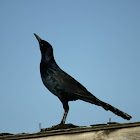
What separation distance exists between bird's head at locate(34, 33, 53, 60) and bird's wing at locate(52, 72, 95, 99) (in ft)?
2.23

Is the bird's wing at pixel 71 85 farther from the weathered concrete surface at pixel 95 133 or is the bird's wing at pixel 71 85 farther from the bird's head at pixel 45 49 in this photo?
the weathered concrete surface at pixel 95 133

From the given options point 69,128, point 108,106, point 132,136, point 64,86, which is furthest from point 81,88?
point 132,136

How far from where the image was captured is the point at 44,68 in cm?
759

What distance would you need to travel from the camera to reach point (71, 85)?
7.32m

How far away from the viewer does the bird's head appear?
784 centimetres

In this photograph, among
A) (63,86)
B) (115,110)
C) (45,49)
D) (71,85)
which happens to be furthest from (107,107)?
(45,49)

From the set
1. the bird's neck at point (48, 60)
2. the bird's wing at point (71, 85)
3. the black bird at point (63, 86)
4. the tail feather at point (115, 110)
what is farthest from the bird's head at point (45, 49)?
the tail feather at point (115, 110)

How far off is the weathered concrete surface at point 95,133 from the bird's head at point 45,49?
2.68 meters

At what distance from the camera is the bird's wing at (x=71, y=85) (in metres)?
7.21

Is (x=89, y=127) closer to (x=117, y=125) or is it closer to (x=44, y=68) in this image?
(x=117, y=125)

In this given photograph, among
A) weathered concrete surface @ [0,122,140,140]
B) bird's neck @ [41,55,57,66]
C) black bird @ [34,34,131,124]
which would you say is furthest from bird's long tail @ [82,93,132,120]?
weathered concrete surface @ [0,122,140,140]

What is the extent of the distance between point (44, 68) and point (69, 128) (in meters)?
2.36

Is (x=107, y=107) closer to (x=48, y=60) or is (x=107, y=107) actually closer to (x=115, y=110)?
(x=115, y=110)

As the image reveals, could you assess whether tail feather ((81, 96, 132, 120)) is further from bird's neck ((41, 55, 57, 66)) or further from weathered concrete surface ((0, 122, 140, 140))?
weathered concrete surface ((0, 122, 140, 140))
